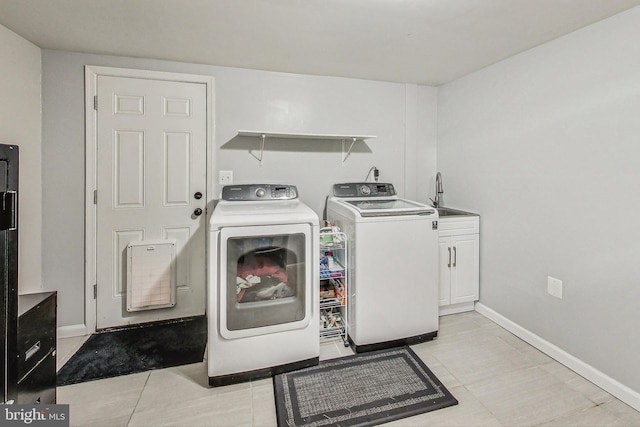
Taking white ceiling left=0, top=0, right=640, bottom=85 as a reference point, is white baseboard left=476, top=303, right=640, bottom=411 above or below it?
below

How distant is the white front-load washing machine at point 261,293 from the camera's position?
1830mm

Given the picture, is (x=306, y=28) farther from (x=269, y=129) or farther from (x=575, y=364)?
→ (x=575, y=364)

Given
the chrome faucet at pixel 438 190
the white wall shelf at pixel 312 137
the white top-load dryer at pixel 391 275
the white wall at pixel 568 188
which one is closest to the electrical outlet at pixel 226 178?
the white wall shelf at pixel 312 137

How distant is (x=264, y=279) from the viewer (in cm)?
202

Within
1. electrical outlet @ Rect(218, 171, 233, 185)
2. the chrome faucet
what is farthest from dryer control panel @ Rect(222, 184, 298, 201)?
the chrome faucet

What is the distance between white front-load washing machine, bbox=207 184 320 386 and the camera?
6.00 feet

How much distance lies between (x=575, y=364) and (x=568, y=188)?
3.69 ft

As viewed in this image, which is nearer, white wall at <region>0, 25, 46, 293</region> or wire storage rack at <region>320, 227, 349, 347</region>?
white wall at <region>0, 25, 46, 293</region>

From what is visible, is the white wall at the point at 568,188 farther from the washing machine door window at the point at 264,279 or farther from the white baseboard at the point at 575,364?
the washing machine door window at the point at 264,279

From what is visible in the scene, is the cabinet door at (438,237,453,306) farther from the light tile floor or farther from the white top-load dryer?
the light tile floor

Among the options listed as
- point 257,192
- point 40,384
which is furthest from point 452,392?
point 40,384

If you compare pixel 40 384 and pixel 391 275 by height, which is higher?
pixel 391 275

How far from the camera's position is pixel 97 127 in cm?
243

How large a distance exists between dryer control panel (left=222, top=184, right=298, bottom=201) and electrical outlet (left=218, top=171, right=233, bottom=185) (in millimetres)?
191
